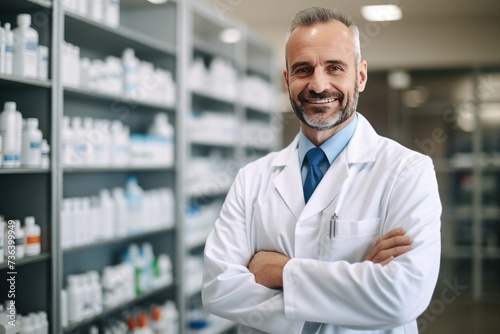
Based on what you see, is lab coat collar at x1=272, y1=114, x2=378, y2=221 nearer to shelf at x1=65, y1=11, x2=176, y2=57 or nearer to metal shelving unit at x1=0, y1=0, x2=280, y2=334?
metal shelving unit at x1=0, y1=0, x2=280, y2=334

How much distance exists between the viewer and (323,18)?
4.76ft

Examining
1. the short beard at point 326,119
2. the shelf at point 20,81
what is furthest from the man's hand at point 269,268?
the shelf at point 20,81

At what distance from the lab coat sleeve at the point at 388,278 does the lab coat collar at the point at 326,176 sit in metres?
0.15

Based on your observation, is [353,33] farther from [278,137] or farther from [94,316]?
[278,137]

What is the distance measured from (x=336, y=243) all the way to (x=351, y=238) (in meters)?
0.04

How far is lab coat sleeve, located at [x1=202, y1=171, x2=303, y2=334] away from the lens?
4.52 feet

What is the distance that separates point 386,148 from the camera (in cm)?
148

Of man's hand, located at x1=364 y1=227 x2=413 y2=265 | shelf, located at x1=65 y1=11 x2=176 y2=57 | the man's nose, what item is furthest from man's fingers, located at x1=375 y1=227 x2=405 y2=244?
shelf, located at x1=65 y1=11 x2=176 y2=57

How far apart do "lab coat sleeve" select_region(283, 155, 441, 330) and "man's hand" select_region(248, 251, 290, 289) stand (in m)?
0.04

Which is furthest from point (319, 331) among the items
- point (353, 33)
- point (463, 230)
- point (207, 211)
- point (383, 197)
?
point (463, 230)

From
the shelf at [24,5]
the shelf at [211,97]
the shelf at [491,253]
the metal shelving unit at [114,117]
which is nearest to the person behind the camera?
the shelf at [24,5]

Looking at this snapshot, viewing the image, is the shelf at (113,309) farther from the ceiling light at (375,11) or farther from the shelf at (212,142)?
the ceiling light at (375,11)

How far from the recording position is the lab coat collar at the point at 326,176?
1.46 metres

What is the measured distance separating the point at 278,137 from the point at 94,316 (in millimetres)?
3494
